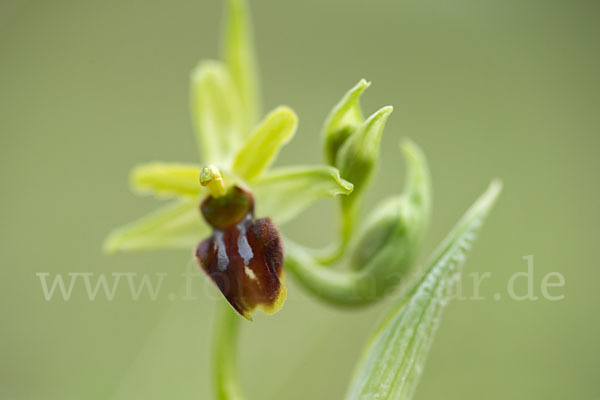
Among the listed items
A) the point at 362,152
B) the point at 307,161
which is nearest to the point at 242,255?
the point at 362,152

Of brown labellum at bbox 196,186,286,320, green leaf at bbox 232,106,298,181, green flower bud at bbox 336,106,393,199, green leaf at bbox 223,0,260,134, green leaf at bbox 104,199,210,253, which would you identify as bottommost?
brown labellum at bbox 196,186,286,320

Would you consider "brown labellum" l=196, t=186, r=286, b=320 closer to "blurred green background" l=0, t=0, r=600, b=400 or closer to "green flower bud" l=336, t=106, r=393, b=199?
"green flower bud" l=336, t=106, r=393, b=199

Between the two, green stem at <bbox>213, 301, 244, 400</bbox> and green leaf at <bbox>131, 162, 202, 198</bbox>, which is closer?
green stem at <bbox>213, 301, 244, 400</bbox>

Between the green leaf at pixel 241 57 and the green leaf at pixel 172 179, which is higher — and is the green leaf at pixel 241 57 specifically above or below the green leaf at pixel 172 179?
above

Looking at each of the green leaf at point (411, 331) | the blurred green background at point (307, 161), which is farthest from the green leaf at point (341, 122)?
the blurred green background at point (307, 161)

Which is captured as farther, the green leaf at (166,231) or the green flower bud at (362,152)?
the green leaf at (166,231)

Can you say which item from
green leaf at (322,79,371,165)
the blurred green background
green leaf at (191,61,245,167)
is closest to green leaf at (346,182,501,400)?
green leaf at (322,79,371,165)

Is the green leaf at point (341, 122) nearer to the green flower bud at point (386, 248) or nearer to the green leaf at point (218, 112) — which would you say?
the green flower bud at point (386, 248)
